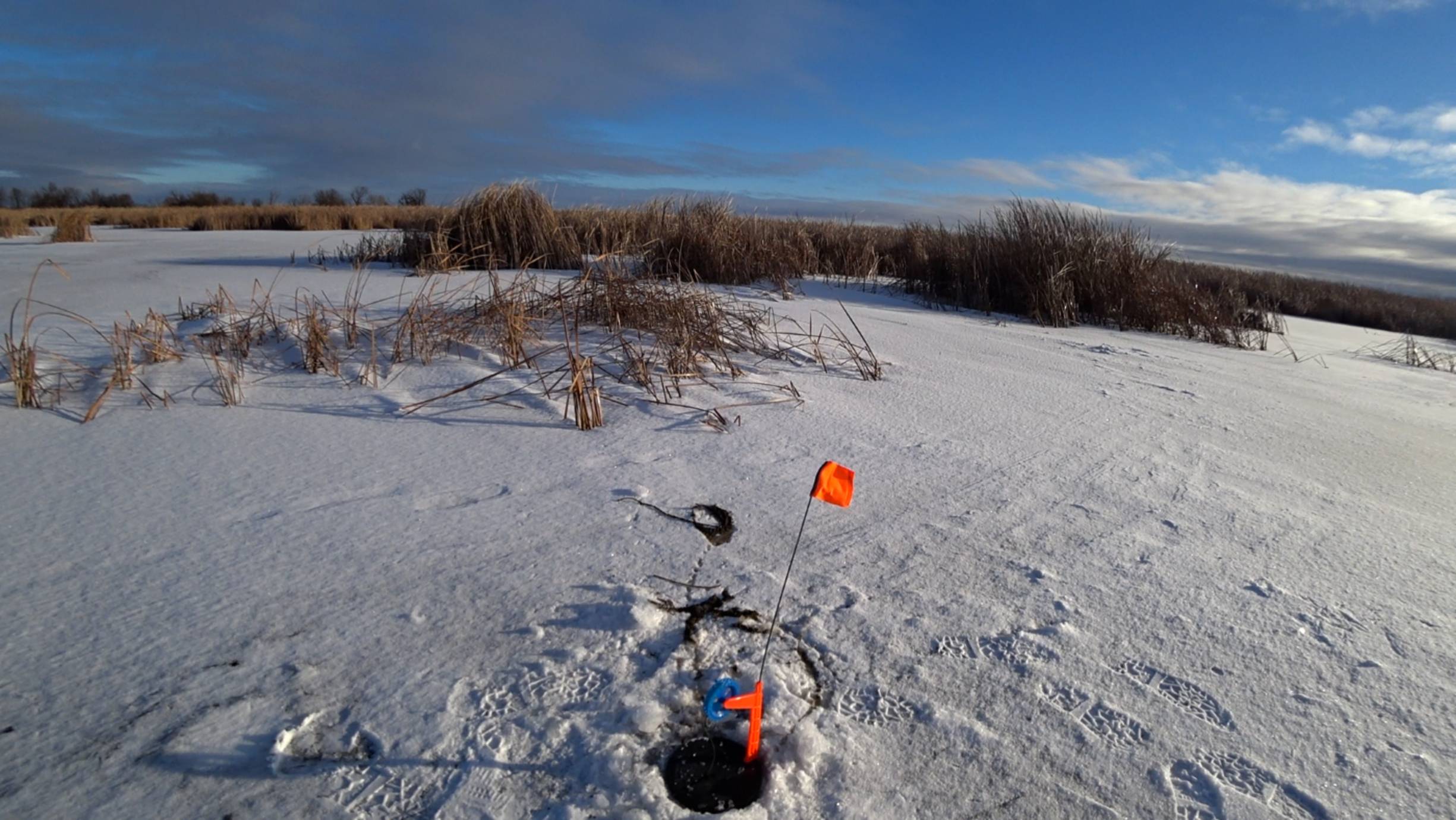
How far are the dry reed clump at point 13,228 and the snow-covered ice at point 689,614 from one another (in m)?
11.0

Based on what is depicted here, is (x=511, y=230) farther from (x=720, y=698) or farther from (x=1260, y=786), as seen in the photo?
(x=1260, y=786)

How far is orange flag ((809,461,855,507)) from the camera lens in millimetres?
1187

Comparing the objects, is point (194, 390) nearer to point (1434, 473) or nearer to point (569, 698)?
point (569, 698)

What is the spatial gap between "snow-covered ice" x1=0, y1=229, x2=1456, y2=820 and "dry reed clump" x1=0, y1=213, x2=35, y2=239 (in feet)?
36.0

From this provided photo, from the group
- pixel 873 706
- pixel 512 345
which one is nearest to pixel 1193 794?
pixel 873 706

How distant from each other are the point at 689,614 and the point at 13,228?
45.6 feet

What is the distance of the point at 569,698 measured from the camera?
1.20m

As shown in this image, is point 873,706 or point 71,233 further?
point 71,233

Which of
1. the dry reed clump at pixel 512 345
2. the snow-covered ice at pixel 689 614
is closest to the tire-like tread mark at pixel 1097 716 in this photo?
the snow-covered ice at pixel 689 614

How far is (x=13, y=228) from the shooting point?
10.3 m

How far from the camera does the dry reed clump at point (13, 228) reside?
989 cm

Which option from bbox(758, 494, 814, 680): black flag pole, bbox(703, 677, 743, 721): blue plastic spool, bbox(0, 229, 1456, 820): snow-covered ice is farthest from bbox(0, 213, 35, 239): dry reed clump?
bbox(703, 677, 743, 721): blue plastic spool

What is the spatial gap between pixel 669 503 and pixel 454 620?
63cm

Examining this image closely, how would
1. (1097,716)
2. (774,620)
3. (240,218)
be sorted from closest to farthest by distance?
(1097,716) < (774,620) < (240,218)
